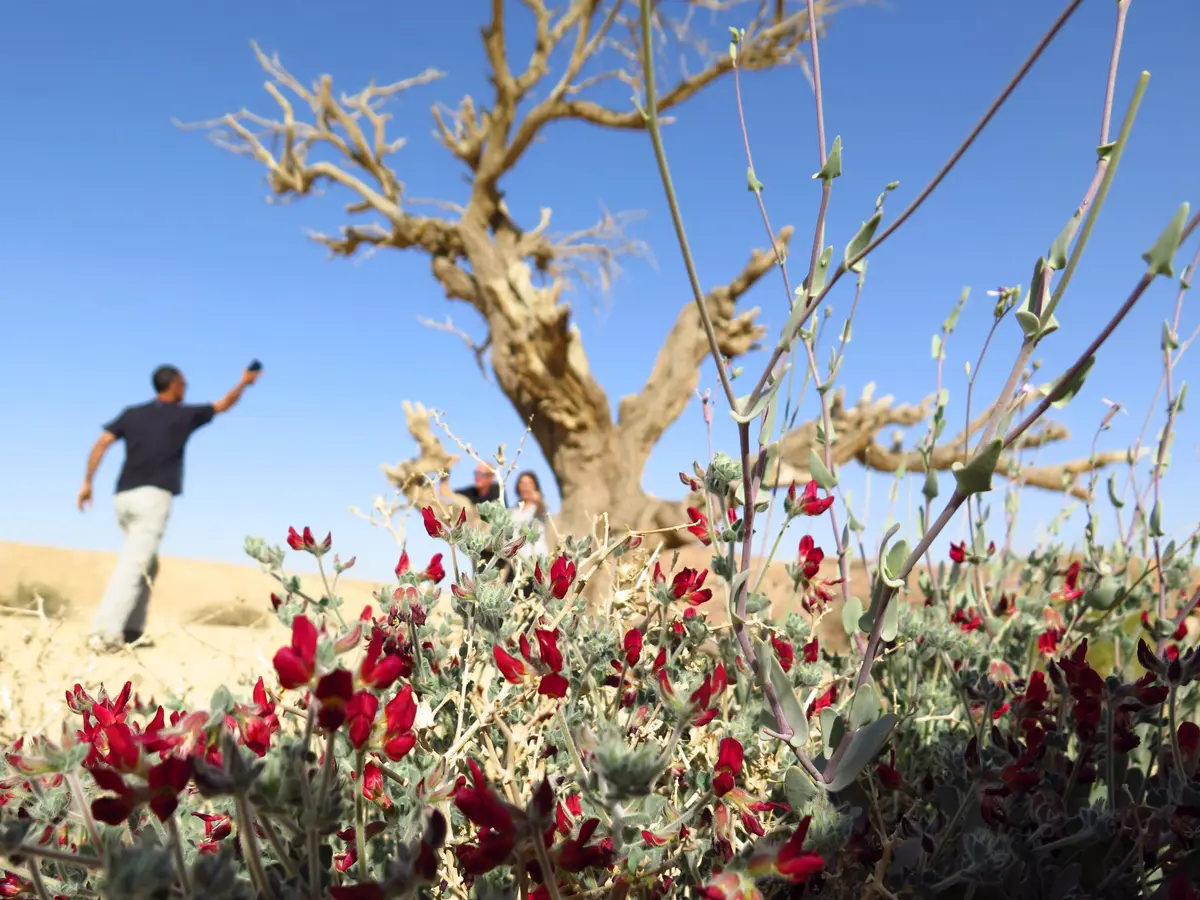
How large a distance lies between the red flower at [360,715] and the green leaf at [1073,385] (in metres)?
0.64

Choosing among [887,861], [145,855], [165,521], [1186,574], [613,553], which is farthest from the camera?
[165,521]

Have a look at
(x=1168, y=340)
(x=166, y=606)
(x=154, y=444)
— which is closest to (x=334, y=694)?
(x=1168, y=340)

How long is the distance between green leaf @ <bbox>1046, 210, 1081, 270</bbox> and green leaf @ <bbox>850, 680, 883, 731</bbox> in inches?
18.2

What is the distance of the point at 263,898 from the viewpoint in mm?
712

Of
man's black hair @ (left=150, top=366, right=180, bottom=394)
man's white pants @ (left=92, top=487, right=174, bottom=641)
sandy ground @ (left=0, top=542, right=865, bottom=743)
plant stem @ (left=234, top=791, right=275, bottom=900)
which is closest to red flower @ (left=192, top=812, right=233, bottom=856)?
plant stem @ (left=234, top=791, right=275, bottom=900)

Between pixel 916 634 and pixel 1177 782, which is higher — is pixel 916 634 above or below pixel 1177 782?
above

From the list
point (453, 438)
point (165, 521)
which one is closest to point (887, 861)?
point (453, 438)

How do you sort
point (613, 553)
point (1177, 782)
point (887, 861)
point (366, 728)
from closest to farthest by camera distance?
1. point (366, 728)
2. point (887, 861)
3. point (1177, 782)
4. point (613, 553)

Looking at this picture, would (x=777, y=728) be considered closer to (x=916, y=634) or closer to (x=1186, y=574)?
(x=916, y=634)

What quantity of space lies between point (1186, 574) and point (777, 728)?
1.69 metres

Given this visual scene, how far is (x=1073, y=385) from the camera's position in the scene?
2.43 feet

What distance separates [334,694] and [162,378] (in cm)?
632

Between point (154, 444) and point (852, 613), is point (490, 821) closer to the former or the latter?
point (852, 613)

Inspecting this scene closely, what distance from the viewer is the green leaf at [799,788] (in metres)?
0.94
